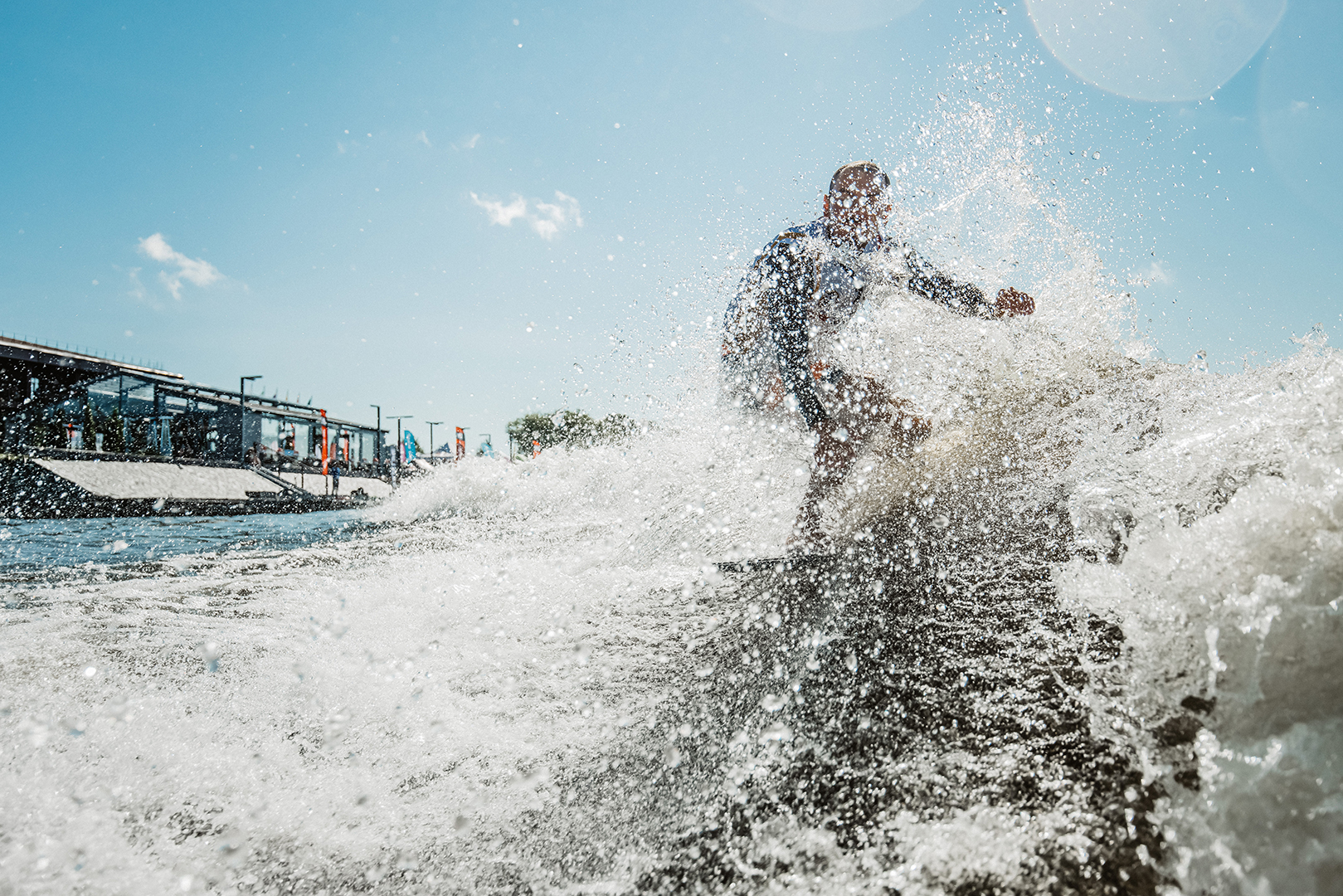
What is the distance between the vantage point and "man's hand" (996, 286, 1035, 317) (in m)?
3.51

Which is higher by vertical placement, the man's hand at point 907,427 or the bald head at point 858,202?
the bald head at point 858,202

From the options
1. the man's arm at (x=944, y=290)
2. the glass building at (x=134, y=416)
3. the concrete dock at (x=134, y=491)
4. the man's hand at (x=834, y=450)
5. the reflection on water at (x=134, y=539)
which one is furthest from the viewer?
the glass building at (x=134, y=416)

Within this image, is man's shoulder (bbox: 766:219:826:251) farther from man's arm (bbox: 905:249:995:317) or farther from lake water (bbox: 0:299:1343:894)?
lake water (bbox: 0:299:1343:894)

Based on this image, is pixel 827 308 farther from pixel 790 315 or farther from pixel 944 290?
pixel 944 290

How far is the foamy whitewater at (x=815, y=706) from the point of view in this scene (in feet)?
2.86

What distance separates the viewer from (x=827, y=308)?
3297mm

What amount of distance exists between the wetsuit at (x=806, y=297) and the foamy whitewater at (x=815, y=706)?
3.36 feet

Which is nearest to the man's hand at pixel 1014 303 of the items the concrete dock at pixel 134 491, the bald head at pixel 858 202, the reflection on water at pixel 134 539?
the bald head at pixel 858 202

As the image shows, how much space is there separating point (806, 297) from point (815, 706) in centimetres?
241

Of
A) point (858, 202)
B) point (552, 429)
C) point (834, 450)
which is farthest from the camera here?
point (552, 429)

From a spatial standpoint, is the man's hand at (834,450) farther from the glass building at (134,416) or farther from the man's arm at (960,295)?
the glass building at (134,416)

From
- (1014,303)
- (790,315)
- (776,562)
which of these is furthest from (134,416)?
(1014,303)

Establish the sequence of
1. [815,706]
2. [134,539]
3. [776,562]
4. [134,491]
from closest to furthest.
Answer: [815,706], [776,562], [134,539], [134,491]

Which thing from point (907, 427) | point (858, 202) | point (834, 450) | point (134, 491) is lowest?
point (134, 491)
